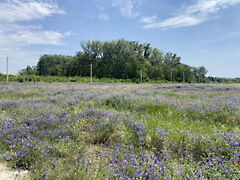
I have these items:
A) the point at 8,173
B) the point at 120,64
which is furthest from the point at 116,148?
the point at 120,64

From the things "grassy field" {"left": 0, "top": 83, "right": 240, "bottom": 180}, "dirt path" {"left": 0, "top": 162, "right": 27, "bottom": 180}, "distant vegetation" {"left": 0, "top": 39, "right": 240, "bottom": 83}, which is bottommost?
"dirt path" {"left": 0, "top": 162, "right": 27, "bottom": 180}

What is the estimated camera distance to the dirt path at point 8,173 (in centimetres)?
225

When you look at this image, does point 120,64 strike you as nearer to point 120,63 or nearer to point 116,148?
point 120,63

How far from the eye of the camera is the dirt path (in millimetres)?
2250

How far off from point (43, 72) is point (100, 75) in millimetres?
30520

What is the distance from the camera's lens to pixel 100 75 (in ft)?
171

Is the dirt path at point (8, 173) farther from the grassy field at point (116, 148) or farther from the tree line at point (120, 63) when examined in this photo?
the tree line at point (120, 63)

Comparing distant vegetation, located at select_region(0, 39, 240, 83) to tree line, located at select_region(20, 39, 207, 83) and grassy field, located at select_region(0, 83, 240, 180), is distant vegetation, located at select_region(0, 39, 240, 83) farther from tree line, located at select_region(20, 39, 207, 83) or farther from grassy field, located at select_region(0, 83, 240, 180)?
grassy field, located at select_region(0, 83, 240, 180)

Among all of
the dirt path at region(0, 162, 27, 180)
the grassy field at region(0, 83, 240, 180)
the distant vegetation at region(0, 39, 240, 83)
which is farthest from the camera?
the distant vegetation at region(0, 39, 240, 83)

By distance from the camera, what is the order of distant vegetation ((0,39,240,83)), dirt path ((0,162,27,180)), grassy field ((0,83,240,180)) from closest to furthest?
grassy field ((0,83,240,180)) → dirt path ((0,162,27,180)) → distant vegetation ((0,39,240,83))

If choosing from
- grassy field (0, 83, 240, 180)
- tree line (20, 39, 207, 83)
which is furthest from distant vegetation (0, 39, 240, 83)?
grassy field (0, 83, 240, 180)

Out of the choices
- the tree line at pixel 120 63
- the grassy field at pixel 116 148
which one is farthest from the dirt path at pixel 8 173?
the tree line at pixel 120 63

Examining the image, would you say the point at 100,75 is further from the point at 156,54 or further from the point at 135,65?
the point at 156,54

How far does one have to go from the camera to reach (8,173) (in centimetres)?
241
